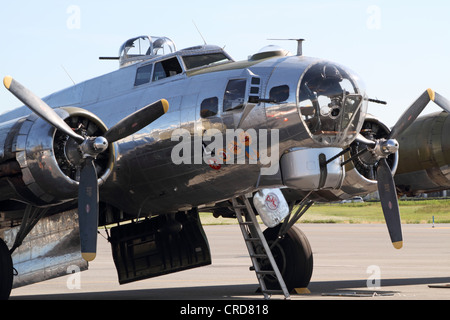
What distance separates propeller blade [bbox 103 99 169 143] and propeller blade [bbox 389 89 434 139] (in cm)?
509

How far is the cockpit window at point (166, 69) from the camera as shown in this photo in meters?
16.2

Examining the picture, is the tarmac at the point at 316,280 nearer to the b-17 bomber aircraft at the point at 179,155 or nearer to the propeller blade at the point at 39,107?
the b-17 bomber aircraft at the point at 179,155

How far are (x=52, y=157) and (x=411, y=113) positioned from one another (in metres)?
7.37

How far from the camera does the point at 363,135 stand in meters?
17.3

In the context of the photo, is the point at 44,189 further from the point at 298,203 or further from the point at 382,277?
the point at 382,277

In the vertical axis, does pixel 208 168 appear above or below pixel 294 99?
below

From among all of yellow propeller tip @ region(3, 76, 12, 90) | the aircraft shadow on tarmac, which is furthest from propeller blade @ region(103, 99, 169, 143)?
the aircraft shadow on tarmac

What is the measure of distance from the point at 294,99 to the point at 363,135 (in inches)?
141

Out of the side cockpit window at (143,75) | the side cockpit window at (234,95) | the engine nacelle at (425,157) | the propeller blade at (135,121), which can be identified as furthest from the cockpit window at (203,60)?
the engine nacelle at (425,157)

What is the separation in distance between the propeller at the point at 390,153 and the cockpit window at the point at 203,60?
3187 millimetres

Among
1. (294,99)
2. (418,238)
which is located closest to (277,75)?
(294,99)

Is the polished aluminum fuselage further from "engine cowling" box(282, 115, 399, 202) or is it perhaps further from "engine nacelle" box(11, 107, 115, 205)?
"engine cowling" box(282, 115, 399, 202)

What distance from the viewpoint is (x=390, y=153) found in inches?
643
